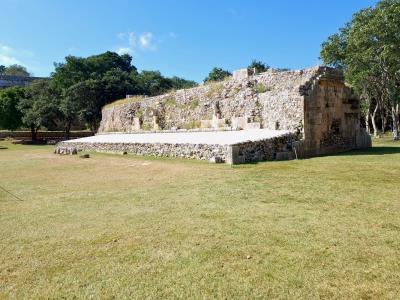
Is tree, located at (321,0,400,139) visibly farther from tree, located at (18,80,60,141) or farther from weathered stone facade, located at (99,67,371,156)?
tree, located at (18,80,60,141)

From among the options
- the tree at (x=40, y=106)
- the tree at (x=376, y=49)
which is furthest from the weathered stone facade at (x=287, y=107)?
the tree at (x=40, y=106)

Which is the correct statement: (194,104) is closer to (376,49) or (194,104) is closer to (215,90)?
(215,90)

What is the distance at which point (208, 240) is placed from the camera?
407 cm

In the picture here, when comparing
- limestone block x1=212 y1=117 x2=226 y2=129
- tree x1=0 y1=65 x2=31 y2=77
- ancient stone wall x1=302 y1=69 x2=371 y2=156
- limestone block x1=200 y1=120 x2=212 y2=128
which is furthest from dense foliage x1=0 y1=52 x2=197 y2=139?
tree x1=0 y1=65 x2=31 y2=77

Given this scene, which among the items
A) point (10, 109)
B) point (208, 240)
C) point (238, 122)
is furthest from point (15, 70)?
point (208, 240)

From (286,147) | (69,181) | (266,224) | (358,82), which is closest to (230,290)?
(266,224)

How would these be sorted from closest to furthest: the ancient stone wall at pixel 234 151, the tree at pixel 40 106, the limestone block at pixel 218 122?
the ancient stone wall at pixel 234 151 → the limestone block at pixel 218 122 → the tree at pixel 40 106

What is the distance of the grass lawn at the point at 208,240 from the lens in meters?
2.99

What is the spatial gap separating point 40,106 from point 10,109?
5.90m

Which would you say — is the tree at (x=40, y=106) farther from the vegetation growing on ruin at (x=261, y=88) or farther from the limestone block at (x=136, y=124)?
the vegetation growing on ruin at (x=261, y=88)

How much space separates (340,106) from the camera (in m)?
15.0

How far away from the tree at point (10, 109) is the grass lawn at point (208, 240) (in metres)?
38.0

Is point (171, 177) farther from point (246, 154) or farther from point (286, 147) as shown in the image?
point (286, 147)

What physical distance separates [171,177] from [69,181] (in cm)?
282
